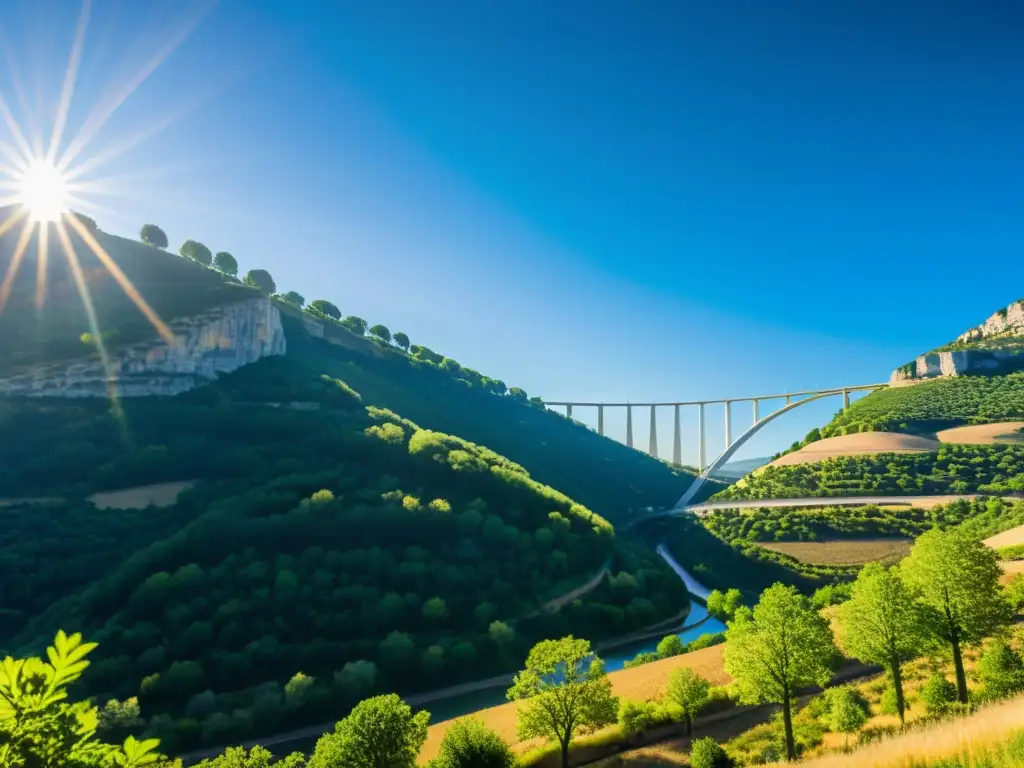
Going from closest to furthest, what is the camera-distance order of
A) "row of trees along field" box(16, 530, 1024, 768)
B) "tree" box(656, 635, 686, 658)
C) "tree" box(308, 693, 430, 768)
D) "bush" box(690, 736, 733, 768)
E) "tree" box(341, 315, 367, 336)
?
"bush" box(690, 736, 733, 768)
"tree" box(308, 693, 430, 768)
"row of trees along field" box(16, 530, 1024, 768)
"tree" box(656, 635, 686, 658)
"tree" box(341, 315, 367, 336)

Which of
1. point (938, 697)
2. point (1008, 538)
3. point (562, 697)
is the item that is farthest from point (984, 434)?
point (562, 697)

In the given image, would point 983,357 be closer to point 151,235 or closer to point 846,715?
point 846,715

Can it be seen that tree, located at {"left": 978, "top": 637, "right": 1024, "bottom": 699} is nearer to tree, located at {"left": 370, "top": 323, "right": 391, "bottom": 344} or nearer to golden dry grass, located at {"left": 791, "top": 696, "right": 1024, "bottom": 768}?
golden dry grass, located at {"left": 791, "top": 696, "right": 1024, "bottom": 768}

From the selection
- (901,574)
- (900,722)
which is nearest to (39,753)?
(900,722)

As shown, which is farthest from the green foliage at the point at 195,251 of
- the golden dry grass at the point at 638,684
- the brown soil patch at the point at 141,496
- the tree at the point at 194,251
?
the golden dry grass at the point at 638,684

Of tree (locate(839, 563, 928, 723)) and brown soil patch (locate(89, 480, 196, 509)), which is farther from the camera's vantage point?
brown soil patch (locate(89, 480, 196, 509))

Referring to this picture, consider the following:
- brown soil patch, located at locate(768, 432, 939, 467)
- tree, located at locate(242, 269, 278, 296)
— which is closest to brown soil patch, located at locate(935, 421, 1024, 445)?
brown soil patch, located at locate(768, 432, 939, 467)

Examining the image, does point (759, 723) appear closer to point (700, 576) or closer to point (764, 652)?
point (764, 652)
